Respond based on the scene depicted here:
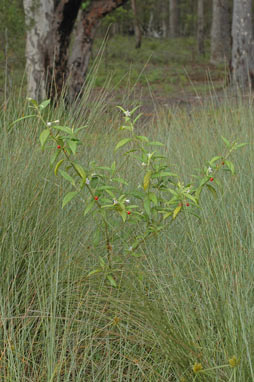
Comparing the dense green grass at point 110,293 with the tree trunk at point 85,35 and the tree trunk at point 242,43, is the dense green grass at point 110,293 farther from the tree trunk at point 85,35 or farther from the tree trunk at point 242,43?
the tree trunk at point 242,43

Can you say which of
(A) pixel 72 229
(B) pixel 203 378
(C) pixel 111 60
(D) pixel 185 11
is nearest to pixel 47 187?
(A) pixel 72 229

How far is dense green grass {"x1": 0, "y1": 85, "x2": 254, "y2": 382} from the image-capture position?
147 centimetres

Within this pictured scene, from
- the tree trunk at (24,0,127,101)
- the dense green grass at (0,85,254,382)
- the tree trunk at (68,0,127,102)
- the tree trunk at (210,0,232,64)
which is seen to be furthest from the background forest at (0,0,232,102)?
the dense green grass at (0,85,254,382)

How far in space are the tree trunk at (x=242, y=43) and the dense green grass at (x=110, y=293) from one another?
6930mm

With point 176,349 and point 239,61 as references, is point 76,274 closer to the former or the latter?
point 176,349

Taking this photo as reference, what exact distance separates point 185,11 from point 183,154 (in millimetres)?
37154

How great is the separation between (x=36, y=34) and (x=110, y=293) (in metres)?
5.19

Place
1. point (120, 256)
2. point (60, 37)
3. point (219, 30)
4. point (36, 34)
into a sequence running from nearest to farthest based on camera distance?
point (120, 256) < point (36, 34) < point (60, 37) < point (219, 30)

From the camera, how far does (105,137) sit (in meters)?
2.95

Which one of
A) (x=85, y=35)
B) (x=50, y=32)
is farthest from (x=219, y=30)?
(x=50, y=32)

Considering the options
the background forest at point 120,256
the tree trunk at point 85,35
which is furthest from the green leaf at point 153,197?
the tree trunk at point 85,35

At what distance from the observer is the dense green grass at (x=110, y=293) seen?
147 cm

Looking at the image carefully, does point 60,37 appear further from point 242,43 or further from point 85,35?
point 242,43

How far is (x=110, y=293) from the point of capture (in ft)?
5.64
